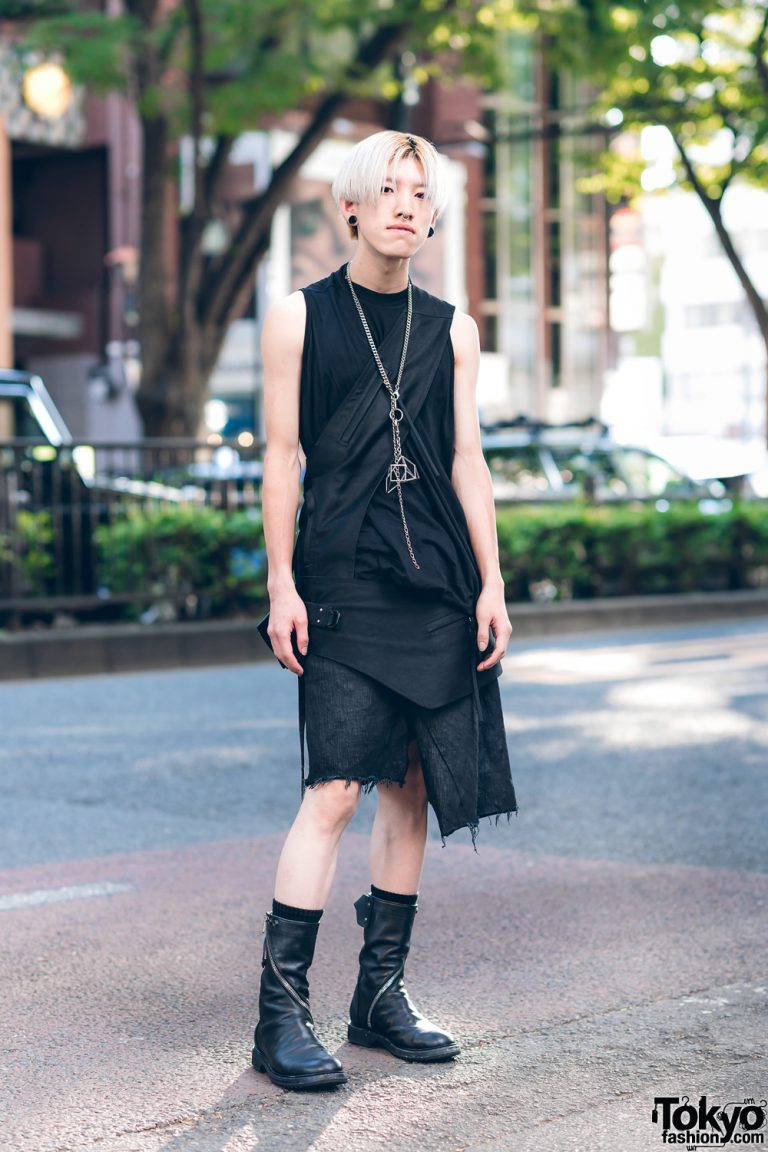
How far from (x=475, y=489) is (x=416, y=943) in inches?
60.8

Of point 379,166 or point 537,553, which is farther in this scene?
point 537,553

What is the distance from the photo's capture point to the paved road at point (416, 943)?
3482 mm

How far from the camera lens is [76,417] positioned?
3491cm

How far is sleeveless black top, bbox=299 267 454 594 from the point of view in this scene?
371 cm

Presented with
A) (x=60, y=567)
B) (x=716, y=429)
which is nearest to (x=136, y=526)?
(x=60, y=567)

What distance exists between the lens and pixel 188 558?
13656 mm

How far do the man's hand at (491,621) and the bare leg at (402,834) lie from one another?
0.27m

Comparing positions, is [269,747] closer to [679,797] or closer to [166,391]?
[679,797]

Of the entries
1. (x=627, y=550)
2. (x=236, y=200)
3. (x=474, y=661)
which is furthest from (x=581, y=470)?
(x=236, y=200)

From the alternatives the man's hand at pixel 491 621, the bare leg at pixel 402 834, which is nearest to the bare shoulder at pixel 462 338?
the man's hand at pixel 491 621

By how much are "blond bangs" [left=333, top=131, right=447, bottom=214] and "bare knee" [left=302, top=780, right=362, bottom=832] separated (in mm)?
1156

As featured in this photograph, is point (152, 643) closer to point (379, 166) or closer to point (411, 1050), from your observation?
point (411, 1050)

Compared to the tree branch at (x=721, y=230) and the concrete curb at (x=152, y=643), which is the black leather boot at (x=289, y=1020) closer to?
the concrete curb at (x=152, y=643)

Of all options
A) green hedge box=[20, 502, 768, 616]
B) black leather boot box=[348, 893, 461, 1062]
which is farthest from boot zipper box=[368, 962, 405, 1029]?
green hedge box=[20, 502, 768, 616]
